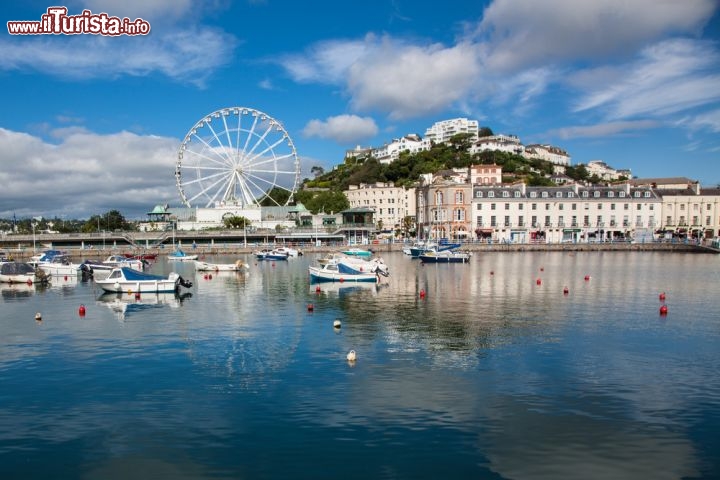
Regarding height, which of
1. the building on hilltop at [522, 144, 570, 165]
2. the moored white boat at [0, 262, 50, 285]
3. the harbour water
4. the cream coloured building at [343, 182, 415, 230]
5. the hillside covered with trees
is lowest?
the harbour water

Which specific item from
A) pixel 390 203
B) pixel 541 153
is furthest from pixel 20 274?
pixel 541 153

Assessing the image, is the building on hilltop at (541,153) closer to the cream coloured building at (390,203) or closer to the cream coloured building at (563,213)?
the cream coloured building at (390,203)

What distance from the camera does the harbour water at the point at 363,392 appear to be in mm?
12977

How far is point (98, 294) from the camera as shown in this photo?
4259 cm

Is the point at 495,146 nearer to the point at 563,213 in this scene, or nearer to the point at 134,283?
the point at 563,213

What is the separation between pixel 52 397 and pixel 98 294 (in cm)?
2715

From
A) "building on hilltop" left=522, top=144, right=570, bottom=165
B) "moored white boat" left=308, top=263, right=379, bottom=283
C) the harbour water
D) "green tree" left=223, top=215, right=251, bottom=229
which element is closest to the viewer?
the harbour water

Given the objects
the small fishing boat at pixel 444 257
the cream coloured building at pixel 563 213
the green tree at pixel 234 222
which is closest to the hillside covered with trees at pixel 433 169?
the green tree at pixel 234 222

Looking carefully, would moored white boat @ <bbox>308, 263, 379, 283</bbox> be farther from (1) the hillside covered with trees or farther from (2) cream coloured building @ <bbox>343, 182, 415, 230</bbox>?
(1) the hillside covered with trees

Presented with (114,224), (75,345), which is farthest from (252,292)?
(114,224)

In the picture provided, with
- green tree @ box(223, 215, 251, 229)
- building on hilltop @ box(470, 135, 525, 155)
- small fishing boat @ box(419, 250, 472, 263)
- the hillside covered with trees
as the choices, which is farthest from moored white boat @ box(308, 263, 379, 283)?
building on hilltop @ box(470, 135, 525, 155)

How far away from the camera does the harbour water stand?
1298 cm

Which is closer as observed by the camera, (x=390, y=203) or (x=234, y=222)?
(x=234, y=222)

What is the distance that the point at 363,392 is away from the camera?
57.1 ft
